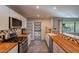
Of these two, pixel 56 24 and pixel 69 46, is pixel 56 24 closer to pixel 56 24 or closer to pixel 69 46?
pixel 56 24

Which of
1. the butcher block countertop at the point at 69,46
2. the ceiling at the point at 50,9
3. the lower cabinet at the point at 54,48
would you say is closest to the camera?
the butcher block countertop at the point at 69,46

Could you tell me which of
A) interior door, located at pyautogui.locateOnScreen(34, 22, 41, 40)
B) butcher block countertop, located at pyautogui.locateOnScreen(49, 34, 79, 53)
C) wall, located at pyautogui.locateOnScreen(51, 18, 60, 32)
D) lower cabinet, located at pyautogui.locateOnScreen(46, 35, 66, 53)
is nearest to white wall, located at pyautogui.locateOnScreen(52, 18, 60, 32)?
wall, located at pyautogui.locateOnScreen(51, 18, 60, 32)

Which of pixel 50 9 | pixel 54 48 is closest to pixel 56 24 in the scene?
pixel 50 9

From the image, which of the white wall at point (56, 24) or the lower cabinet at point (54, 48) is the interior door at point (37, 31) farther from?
the lower cabinet at point (54, 48)

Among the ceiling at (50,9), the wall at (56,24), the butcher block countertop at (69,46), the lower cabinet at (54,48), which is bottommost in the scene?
the lower cabinet at (54,48)

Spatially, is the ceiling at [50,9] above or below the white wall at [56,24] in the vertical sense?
above

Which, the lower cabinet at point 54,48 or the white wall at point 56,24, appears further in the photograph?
the white wall at point 56,24

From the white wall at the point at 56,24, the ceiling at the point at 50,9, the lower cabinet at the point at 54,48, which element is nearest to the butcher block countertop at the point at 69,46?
the lower cabinet at the point at 54,48
